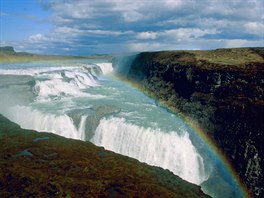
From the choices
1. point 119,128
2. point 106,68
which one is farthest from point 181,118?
point 106,68

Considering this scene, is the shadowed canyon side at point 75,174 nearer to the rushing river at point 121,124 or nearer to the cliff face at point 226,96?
the rushing river at point 121,124

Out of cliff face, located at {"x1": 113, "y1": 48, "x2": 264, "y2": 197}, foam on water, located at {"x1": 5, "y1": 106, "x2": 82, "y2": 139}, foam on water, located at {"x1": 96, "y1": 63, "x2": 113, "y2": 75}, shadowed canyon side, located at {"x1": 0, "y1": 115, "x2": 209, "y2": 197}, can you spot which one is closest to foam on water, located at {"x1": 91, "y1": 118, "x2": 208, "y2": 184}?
cliff face, located at {"x1": 113, "y1": 48, "x2": 264, "y2": 197}

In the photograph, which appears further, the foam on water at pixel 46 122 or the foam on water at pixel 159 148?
the foam on water at pixel 46 122

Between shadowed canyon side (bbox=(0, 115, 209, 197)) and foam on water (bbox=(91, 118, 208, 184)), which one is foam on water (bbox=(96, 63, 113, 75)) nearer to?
foam on water (bbox=(91, 118, 208, 184))

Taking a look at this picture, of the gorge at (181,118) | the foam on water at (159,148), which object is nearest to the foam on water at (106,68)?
the gorge at (181,118)

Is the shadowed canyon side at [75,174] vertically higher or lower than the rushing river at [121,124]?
higher

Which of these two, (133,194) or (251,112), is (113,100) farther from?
(133,194)

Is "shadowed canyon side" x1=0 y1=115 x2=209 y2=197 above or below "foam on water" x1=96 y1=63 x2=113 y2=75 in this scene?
above
